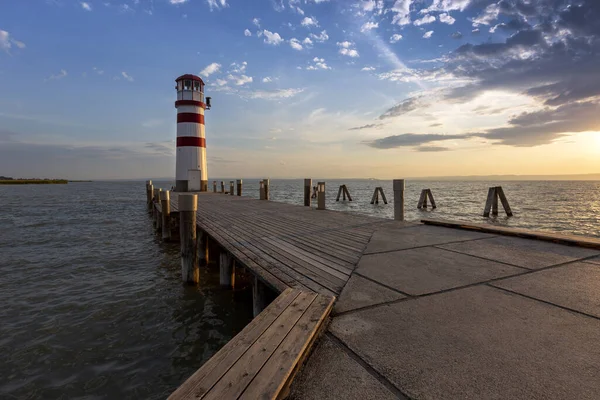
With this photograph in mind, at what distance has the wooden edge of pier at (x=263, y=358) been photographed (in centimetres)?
176

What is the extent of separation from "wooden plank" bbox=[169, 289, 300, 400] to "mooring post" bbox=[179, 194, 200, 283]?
14.2ft

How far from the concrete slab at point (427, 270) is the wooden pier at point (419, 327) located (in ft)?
0.05

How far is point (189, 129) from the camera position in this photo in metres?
23.4

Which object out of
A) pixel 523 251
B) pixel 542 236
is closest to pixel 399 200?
pixel 542 236

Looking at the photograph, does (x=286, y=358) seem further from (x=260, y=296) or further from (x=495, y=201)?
(x=495, y=201)

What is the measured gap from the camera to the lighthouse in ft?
76.2

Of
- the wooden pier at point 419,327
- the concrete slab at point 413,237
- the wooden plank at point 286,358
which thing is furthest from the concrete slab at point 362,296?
the concrete slab at point 413,237

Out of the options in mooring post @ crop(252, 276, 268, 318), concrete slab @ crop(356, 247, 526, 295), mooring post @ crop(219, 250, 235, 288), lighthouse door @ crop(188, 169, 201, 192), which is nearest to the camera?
concrete slab @ crop(356, 247, 526, 295)

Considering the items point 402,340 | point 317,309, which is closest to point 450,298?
point 402,340

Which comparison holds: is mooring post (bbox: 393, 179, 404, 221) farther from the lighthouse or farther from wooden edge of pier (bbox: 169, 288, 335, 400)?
the lighthouse

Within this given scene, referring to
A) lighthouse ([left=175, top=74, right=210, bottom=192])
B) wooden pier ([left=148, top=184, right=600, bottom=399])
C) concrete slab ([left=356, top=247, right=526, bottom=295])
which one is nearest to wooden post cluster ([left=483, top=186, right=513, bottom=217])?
wooden pier ([left=148, top=184, right=600, bottom=399])

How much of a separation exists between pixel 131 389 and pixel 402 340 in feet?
10.6

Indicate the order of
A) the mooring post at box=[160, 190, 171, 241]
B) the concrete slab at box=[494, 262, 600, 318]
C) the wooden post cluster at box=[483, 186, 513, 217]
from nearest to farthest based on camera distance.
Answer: the concrete slab at box=[494, 262, 600, 318], the mooring post at box=[160, 190, 171, 241], the wooden post cluster at box=[483, 186, 513, 217]

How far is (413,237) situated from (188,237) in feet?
16.4
